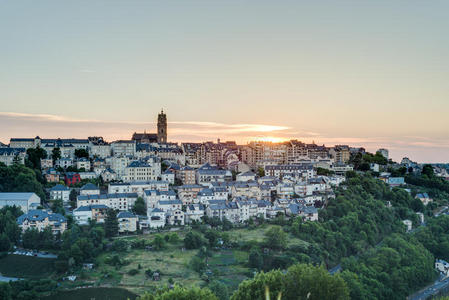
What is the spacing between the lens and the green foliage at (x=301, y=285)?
20766 millimetres

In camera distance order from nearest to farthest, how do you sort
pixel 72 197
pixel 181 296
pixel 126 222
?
pixel 181 296 → pixel 126 222 → pixel 72 197

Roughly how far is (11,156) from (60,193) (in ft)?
40.5

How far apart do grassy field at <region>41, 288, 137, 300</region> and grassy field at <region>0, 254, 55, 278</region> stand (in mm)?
2952

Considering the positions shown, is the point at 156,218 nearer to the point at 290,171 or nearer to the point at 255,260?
the point at 255,260

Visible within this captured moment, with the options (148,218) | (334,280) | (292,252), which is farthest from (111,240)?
(334,280)

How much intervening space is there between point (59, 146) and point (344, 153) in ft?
142

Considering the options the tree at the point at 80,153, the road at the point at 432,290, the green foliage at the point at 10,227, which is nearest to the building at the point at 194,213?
the green foliage at the point at 10,227

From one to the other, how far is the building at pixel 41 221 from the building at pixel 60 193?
662 cm

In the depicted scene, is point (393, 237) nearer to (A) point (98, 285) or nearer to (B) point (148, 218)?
(B) point (148, 218)

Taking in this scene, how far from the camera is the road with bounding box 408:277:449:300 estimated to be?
3303 centimetres

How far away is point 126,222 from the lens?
123 feet

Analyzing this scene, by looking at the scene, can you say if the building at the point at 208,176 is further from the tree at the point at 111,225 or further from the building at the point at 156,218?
the tree at the point at 111,225

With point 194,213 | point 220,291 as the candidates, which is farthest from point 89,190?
point 220,291

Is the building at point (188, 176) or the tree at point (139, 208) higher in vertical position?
the building at point (188, 176)
